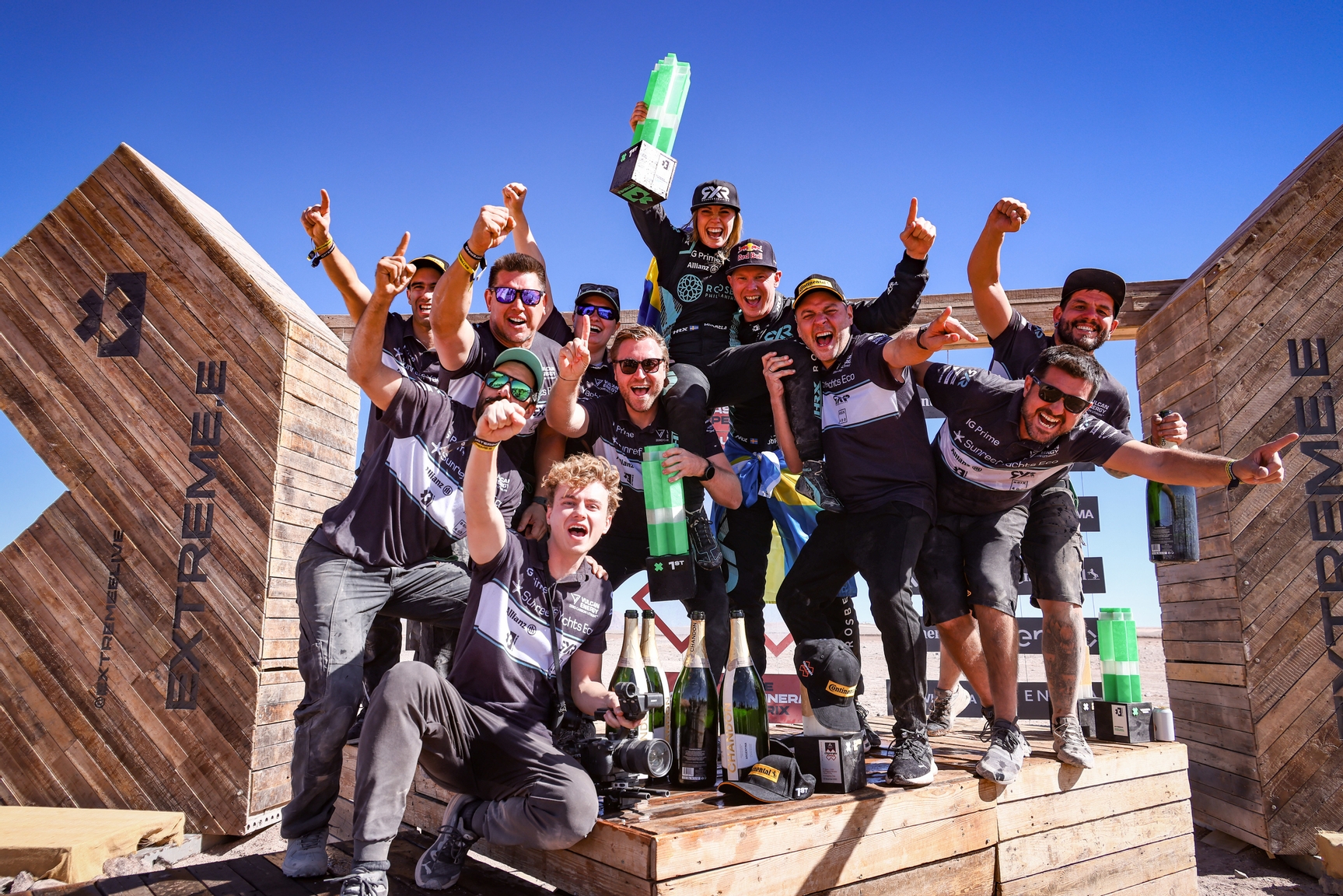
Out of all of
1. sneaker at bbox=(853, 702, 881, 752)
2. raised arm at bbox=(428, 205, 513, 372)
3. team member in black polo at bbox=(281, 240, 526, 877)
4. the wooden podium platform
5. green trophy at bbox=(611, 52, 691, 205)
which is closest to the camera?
the wooden podium platform

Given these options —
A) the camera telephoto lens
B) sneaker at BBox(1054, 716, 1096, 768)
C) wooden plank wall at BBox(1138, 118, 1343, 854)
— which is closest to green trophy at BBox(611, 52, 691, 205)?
the camera telephoto lens

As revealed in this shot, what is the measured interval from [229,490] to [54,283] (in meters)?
2.17

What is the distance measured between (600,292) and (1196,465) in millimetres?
2847

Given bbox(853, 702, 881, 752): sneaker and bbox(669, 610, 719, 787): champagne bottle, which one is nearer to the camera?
bbox(669, 610, 719, 787): champagne bottle

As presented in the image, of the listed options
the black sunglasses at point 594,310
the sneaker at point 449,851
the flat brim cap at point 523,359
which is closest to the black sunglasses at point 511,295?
the black sunglasses at point 594,310

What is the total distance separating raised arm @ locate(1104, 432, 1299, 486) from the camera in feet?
10.2

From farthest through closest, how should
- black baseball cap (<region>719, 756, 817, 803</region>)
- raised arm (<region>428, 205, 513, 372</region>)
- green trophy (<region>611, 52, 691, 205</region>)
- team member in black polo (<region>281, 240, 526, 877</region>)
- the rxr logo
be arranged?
the rxr logo → green trophy (<region>611, 52, 691, 205</region>) → raised arm (<region>428, 205, 513, 372</region>) → team member in black polo (<region>281, 240, 526, 877</region>) → black baseball cap (<region>719, 756, 817, 803</region>)

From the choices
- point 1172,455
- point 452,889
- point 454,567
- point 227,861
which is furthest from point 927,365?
point 227,861

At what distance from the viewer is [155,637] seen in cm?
555

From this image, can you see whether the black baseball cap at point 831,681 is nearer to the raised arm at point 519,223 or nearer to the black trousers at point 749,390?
the black trousers at point 749,390

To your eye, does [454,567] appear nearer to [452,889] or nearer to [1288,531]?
[452,889]

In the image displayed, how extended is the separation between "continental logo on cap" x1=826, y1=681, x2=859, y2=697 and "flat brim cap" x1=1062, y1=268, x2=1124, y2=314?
235 centimetres

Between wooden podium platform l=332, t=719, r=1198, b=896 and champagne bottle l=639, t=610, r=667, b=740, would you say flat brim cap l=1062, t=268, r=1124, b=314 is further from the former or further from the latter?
champagne bottle l=639, t=610, r=667, b=740

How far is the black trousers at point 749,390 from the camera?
369cm
